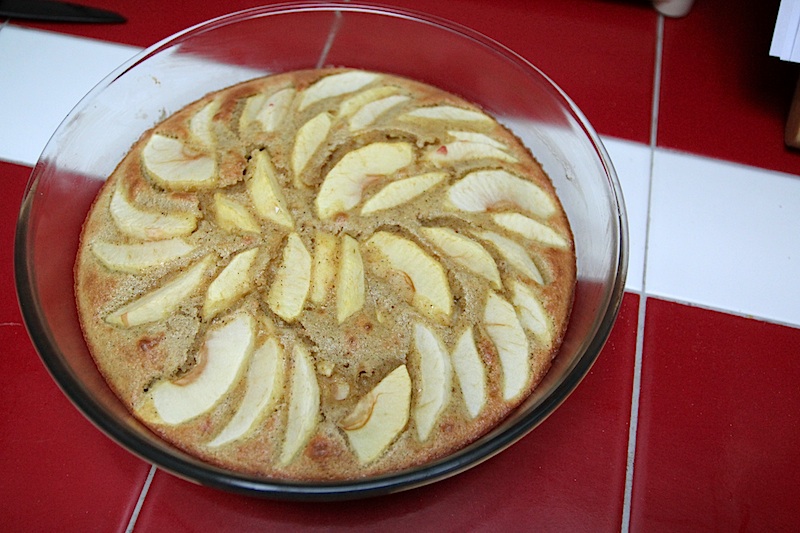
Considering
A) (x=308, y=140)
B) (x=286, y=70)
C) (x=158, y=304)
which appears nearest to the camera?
(x=158, y=304)

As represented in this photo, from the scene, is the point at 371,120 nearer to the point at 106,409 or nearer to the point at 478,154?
the point at 478,154

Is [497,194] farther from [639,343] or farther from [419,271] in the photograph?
[639,343]

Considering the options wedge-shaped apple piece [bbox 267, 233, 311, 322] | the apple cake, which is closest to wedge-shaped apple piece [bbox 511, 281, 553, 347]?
the apple cake

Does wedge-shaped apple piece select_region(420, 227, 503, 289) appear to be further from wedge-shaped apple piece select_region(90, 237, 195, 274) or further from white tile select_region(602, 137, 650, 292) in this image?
wedge-shaped apple piece select_region(90, 237, 195, 274)

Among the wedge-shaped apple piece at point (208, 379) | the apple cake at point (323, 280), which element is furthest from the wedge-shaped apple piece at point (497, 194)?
the wedge-shaped apple piece at point (208, 379)

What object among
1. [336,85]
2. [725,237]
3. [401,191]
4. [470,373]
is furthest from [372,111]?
[725,237]

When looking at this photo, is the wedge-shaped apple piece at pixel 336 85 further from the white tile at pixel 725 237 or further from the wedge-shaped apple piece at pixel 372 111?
the white tile at pixel 725 237
